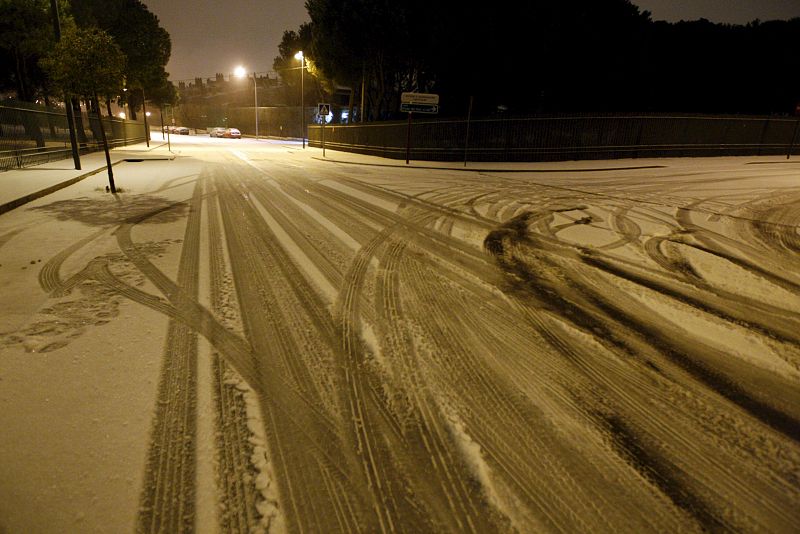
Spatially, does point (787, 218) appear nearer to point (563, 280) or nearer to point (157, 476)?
point (563, 280)

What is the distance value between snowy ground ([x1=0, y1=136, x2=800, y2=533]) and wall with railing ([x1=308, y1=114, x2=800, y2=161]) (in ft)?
49.1

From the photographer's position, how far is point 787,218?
7.84m

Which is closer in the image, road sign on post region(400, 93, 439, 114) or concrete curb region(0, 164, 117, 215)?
concrete curb region(0, 164, 117, 215)

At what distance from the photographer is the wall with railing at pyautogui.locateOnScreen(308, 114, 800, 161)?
64.1 feet

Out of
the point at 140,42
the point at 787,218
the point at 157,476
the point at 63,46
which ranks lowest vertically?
the point at 157,476

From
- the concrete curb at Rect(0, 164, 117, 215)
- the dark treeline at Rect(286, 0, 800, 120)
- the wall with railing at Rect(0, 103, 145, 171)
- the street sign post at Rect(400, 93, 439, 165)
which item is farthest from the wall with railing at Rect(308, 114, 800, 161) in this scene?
the wall with railing at Rect(0, 103, 145, 171)

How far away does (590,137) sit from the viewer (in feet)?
64.9

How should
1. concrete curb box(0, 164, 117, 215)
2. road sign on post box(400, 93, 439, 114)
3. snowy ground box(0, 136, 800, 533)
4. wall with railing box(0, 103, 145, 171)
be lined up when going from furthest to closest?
road sign on post box(400, 93, 439, 114) < wall with railing box(0, 103, 145, 171) < concrete curb box(0, 164, 117, 215) < snowy ground box(0, 136, 800, 533)

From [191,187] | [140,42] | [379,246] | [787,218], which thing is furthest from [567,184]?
[140,42]

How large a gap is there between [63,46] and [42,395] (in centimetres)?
952

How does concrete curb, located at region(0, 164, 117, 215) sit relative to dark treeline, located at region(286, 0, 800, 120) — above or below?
below

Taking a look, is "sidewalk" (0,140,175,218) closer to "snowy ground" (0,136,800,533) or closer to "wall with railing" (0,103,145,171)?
"wall with railing" (0,103,145,171)

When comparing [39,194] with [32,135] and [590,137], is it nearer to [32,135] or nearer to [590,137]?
[32,135]

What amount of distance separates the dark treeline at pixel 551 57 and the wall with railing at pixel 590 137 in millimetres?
1889
